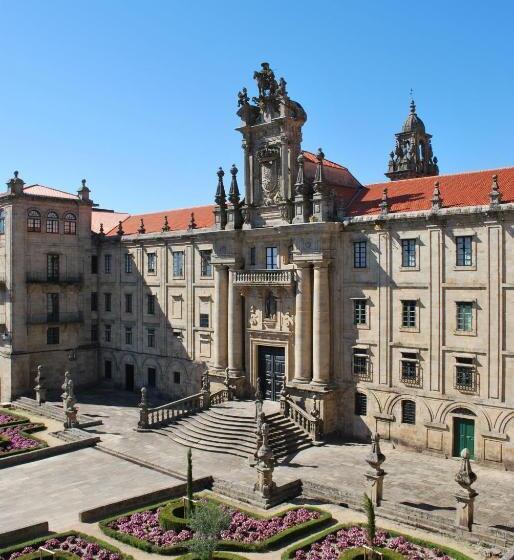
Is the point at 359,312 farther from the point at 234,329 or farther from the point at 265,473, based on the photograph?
the point at 265,473

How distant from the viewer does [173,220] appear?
181 ft

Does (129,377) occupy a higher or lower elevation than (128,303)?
lower

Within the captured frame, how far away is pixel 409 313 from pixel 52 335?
32.7 m

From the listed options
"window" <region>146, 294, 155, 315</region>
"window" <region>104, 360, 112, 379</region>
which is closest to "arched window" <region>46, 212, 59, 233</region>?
"window" <region>146, 294, 155, 315</region>

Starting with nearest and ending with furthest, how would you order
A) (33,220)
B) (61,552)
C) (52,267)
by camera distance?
(61,552)
(33,220)
(52,267)

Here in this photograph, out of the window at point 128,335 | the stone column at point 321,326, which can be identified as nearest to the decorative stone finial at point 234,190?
the stone column at point 321,326

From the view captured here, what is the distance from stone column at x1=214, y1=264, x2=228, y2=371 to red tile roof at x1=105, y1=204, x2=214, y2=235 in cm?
630

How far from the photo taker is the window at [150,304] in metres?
52.4

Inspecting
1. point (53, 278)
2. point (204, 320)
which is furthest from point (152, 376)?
point (53, 278)

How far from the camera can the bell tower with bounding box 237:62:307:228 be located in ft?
135

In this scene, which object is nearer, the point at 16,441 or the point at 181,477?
the point at 181,477

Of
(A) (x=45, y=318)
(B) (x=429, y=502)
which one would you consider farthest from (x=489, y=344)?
(A) (x=45, y=318)

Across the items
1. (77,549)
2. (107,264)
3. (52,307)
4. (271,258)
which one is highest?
(271,258)

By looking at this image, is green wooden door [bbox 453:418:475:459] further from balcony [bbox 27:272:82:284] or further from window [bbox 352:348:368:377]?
balcony [bbox 27:272:82:284]
